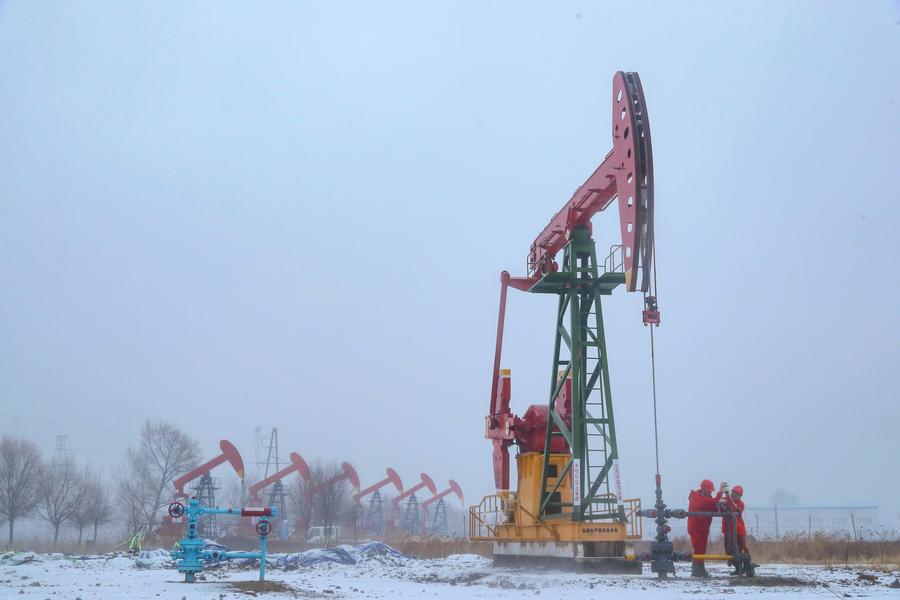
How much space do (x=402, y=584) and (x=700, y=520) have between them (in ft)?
16.1

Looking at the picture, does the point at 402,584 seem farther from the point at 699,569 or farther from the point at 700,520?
the point at 700,520

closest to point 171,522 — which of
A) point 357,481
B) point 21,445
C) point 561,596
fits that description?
point 21,445

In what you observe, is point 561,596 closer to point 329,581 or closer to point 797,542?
point 329,581

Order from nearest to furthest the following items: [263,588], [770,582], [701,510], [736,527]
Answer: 1. [770,582]
2. [263,588]
3. [736,527]
4. [701,510]

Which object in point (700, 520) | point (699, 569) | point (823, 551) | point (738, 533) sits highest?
point (700, 520)

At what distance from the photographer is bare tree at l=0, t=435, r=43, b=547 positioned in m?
39.1

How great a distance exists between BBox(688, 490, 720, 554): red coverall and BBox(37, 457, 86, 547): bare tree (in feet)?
114

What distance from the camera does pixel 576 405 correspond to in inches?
646

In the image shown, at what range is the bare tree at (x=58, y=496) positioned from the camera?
135ft

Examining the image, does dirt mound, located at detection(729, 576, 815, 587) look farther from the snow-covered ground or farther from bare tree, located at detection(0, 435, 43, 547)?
bare tree, located at detection(0, 435, 43, 547)

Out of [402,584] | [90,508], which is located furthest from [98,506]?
[402,584]

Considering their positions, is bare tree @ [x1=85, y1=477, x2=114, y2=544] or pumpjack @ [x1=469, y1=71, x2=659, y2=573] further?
bare tree @ [x1=85, y1=477, x2=114, y2=544]

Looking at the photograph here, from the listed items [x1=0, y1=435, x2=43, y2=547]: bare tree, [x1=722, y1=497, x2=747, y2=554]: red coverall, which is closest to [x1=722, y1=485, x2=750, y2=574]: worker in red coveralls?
[x1=722, y1=497, x2=747, y2=554]: red coverall

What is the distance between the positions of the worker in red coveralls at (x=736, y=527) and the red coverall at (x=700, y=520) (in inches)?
9.8
